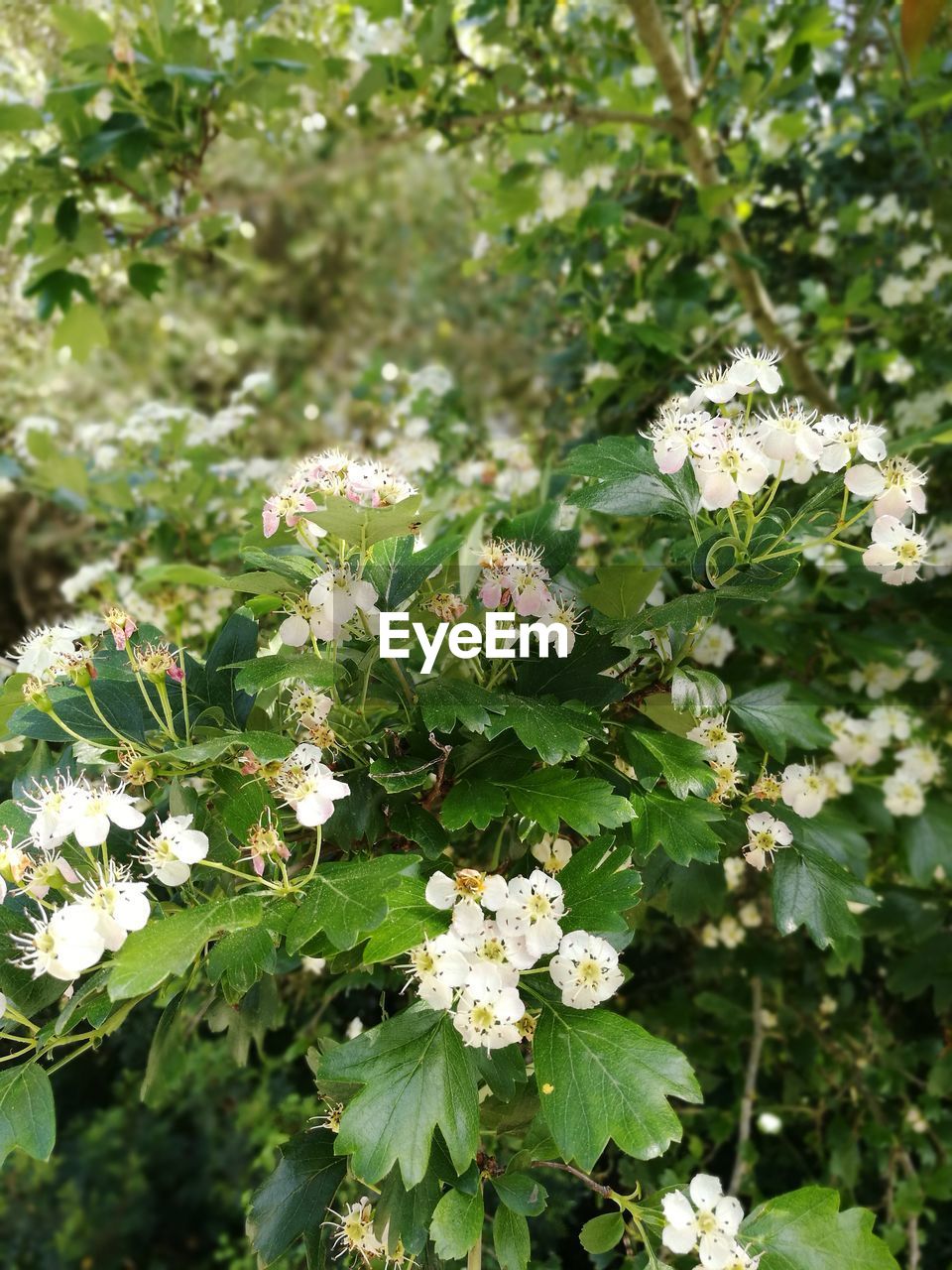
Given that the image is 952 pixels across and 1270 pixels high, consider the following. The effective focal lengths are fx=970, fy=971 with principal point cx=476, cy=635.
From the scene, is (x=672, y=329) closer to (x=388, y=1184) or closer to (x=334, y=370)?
(x=388, y=1184)

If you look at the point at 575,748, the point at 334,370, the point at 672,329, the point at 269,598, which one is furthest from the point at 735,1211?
the point at 334,370

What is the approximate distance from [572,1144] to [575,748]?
0.19 metres

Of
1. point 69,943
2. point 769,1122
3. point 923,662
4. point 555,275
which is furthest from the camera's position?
point 555,275

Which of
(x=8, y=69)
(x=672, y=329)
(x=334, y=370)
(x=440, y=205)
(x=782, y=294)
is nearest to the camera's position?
(x=672, y=329)

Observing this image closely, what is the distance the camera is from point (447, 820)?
51cm

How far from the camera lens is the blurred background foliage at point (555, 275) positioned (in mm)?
1265

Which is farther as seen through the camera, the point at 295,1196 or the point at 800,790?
the point at 800,790

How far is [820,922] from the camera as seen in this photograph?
1.89ft

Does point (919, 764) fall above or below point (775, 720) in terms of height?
below

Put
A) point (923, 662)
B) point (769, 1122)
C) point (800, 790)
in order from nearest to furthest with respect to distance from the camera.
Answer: point (800, 790), point (923, 662), point (769, 1122)

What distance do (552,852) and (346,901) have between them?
16cm

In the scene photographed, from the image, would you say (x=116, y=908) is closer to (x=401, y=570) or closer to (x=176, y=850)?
(x=176, y=850)

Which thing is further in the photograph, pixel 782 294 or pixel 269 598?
pixel 782 294

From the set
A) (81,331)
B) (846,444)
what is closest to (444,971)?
(846,444)
